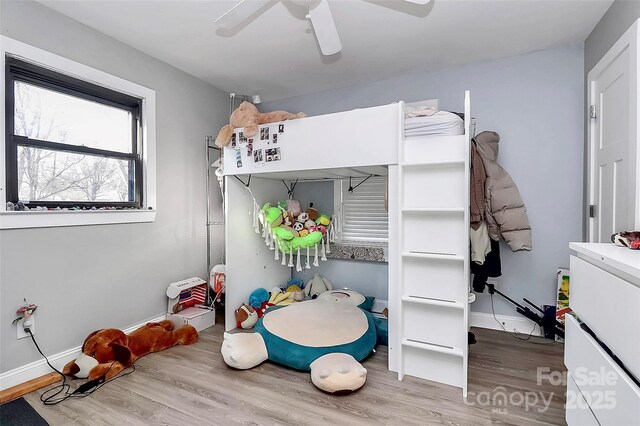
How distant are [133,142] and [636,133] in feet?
11.6

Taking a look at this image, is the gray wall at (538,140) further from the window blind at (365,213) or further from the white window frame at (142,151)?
the white window frame at (142,151)

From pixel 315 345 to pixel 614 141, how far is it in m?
2.42

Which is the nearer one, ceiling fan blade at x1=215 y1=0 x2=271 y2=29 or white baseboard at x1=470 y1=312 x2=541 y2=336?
ceiling fan blade at x1=215 y1=0 x2=271 y2=29

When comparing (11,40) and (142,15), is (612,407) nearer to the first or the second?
(142,15)

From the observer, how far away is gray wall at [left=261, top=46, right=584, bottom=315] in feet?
8.57

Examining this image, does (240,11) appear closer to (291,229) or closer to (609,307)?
(291,229)

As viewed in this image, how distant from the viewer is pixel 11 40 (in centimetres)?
193

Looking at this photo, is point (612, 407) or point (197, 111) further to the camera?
point (197, 111)

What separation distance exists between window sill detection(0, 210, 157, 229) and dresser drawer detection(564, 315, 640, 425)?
9.78ft

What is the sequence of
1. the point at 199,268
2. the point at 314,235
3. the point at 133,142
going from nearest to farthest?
1. the point at 133,142
2. the point at 314,235
3. the point at 199,268

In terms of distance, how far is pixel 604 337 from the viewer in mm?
1094

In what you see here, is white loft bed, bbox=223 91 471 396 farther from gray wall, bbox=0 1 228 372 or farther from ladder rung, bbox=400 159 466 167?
gray wall, bbox=0 1 228 372

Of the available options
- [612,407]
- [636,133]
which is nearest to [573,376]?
[612,407]

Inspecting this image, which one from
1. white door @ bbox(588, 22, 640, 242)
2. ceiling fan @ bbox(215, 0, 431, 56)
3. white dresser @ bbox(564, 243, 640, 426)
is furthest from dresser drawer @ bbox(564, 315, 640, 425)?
ceiling fan @ bbox(215, 0, 431, 56)
